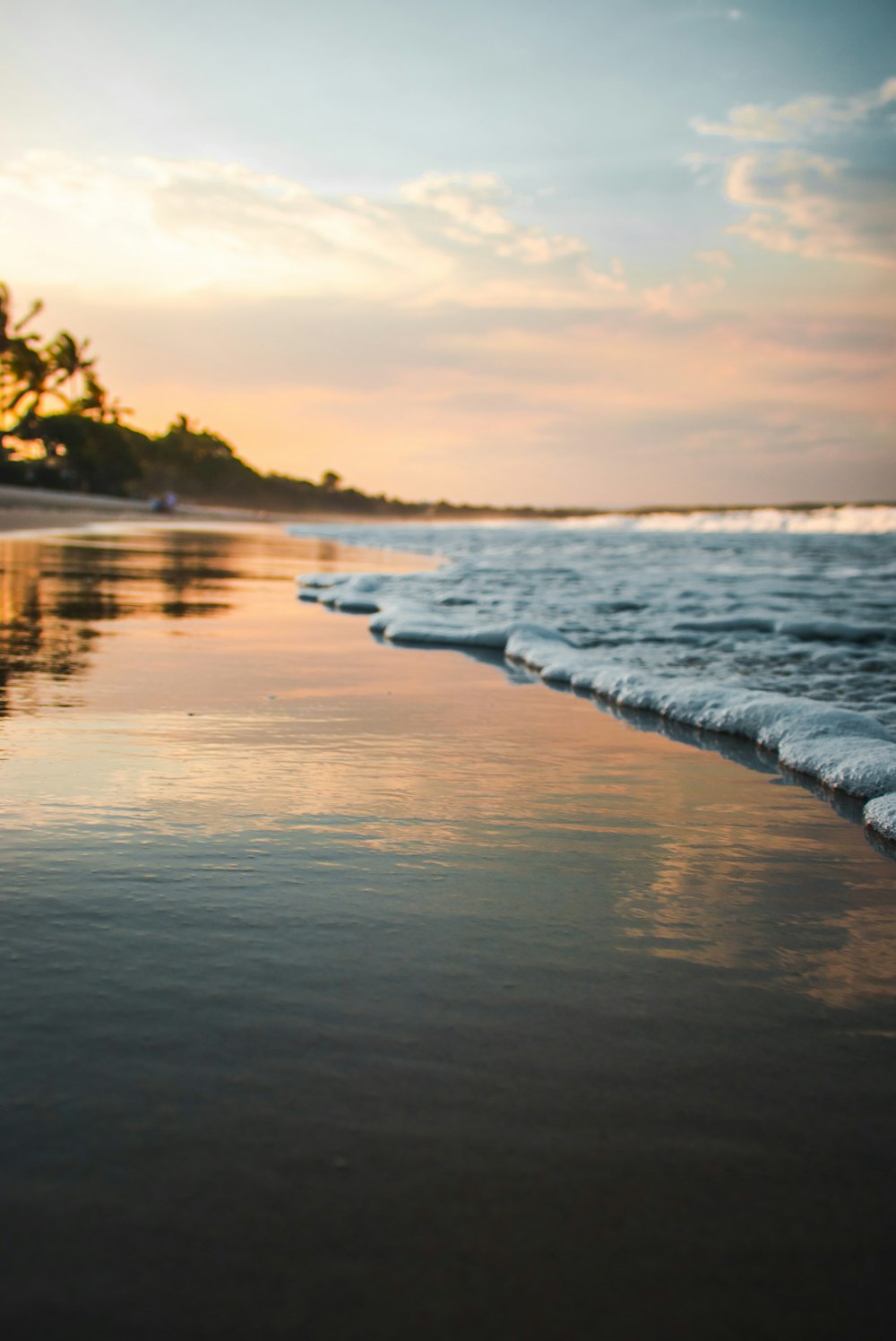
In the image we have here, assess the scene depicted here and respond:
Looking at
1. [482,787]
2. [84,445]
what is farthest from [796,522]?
[482,787]

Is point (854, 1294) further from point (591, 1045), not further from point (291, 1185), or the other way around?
point (291, 1185)

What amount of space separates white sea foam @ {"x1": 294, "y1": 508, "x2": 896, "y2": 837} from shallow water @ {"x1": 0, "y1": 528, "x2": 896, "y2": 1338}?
2.66 feet

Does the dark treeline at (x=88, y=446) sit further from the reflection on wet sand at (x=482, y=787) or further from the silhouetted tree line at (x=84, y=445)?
the reflection on wet sand at (x=482, y=787)

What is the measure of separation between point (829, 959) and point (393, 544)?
79.2 ft

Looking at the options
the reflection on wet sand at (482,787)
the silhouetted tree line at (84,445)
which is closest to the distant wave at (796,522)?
the silhouetted tree line at (84,445)

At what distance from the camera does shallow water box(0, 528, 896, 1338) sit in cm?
100

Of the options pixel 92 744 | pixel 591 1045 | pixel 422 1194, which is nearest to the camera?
pixel 422 1194

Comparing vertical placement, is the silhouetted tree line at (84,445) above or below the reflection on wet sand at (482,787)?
above

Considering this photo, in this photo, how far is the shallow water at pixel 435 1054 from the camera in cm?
100

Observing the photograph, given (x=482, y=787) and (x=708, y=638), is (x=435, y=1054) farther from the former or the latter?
(x=708, y=638)

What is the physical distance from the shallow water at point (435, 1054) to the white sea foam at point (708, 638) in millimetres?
810

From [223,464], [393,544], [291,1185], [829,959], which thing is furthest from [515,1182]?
[223,464]

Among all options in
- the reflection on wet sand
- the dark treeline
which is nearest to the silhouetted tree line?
the dark treeline

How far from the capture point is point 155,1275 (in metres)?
0.99
